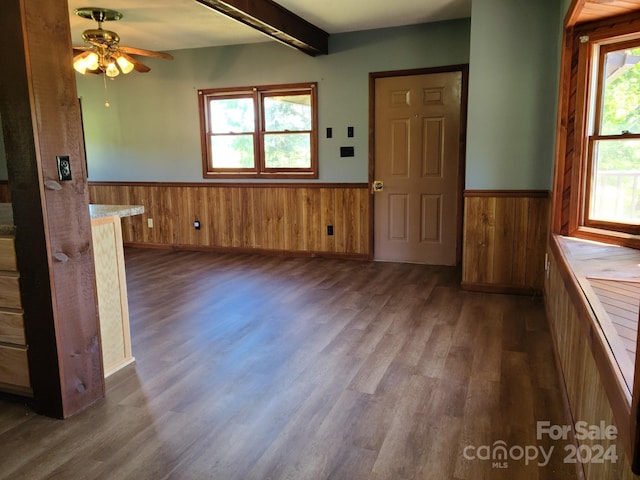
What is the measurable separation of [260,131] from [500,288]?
3.23 meters

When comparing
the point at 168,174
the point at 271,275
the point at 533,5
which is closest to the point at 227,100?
the point at 168,174

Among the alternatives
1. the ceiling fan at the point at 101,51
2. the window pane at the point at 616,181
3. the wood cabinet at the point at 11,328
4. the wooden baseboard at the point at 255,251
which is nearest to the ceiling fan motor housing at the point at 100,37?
the ceiling fan at the point at 101,51

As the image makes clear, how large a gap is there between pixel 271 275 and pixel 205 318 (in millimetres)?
1329

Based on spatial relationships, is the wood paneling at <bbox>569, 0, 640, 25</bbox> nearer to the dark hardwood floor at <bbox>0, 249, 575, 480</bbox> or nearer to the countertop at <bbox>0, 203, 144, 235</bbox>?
the dark hardwood floor at <bbox>0, 249, 575, 480</bbox>

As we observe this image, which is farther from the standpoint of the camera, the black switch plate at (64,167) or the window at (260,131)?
the window at (260,131)

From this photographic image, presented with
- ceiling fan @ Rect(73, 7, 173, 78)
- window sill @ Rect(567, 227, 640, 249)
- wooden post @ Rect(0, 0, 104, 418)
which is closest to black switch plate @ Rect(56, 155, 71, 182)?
wooden post @ Rect(0, 0, 104, 418)

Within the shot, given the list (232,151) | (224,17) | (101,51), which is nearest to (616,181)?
(224,17)

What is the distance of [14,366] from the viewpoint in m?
2.25

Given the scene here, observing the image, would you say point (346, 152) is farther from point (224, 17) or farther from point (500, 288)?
point (500, 288)

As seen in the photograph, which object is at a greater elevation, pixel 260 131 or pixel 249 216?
pixel 260 131

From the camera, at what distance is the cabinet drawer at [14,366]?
87.5 inches

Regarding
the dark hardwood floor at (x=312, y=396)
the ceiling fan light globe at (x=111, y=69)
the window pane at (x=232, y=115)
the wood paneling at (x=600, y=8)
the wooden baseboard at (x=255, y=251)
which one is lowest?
the dark hardwood floor at (x=312, y=396)

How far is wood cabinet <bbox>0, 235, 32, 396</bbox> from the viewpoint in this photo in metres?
2.16

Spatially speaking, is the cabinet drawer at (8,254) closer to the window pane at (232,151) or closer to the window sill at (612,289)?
the window sill at (612,289)
